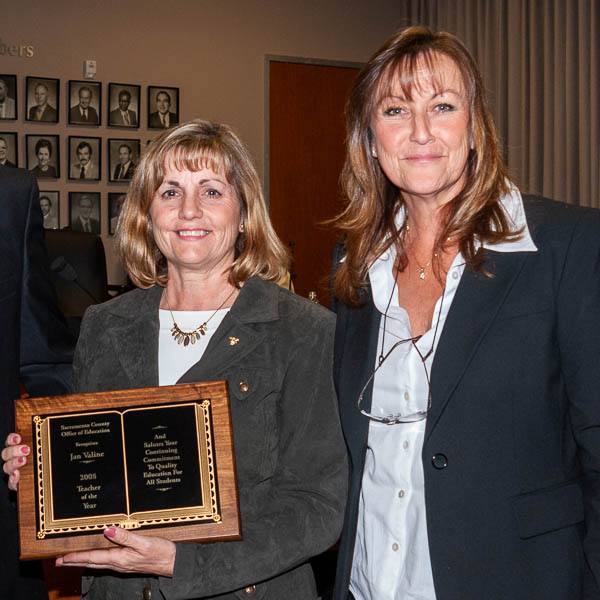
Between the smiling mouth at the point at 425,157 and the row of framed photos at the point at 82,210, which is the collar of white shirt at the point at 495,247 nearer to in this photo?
the smiling mouth at the point at 425,157

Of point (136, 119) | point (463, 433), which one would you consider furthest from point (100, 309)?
point (136, 119)

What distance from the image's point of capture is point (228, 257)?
187cm

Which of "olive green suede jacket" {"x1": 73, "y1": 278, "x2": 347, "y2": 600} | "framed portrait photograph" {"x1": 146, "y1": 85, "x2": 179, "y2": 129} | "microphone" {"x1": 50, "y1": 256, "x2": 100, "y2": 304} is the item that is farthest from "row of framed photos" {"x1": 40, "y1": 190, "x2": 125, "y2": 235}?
"olive green suede jacket" {"x1": 73, "y1": 278, "x2": 347, "y2": 600}

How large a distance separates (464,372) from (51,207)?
586 centimetres

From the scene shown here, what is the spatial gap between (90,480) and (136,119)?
19.2ft

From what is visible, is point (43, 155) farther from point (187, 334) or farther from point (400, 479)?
point (400, 479)

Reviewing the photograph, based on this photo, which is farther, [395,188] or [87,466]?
[395,188]

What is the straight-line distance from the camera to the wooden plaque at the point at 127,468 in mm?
1445

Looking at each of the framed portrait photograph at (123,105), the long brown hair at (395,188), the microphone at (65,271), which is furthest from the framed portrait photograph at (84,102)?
the long brown hair at (395,188)

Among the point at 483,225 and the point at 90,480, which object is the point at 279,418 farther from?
the point at 483,225

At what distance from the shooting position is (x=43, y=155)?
6672 mm

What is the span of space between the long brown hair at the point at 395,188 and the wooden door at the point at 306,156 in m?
5.48

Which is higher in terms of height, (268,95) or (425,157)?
(268,95)

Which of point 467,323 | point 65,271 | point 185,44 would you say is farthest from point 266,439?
point 185,44
